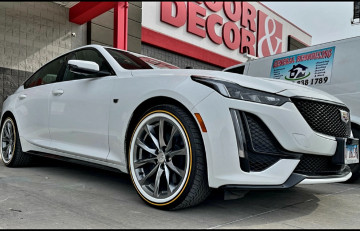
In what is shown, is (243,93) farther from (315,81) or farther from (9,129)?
(9,129)

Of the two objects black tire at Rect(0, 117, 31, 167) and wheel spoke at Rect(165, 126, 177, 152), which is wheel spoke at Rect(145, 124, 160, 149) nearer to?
wheel spoke at Rect(165, 126, 177, 152)

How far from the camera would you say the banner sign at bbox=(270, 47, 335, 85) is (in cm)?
465

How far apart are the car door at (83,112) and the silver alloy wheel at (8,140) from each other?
3.54 feet

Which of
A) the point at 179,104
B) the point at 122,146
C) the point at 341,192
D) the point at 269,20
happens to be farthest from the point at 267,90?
the point at 269,20

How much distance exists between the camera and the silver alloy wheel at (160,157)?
245 cm

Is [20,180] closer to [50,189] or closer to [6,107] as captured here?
[50,189]

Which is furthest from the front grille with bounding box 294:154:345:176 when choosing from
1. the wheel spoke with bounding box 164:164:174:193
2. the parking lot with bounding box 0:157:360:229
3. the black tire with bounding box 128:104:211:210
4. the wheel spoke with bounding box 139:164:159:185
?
the wheel spoke with bounding box 139:164:159:185

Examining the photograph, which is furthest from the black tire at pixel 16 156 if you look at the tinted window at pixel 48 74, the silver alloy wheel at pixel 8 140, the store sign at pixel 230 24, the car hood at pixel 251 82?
the store sign at pixel 230 24

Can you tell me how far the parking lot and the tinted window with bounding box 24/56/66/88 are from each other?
116cm

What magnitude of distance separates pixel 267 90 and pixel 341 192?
1926 millimetres

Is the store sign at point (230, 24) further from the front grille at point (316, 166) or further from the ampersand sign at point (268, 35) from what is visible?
the front grille at point (316, 166)

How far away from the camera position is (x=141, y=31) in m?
11.0

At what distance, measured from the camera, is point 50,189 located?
121 inches

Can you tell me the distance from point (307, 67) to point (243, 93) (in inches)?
117
